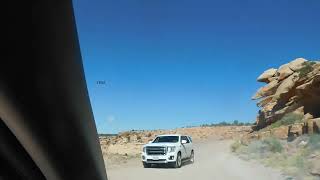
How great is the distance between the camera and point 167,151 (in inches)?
1073

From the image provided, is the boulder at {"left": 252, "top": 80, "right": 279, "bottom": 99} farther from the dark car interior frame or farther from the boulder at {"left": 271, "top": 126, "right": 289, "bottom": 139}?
the dark car interior frame

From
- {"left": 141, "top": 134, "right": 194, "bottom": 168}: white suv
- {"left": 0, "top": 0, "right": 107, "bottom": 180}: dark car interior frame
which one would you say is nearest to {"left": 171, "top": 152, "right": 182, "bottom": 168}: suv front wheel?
{"left": 141, "top": 134, "right": 194, "bottom": 168}: white suv

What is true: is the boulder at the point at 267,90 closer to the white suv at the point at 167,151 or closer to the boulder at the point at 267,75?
the boulder at the point at 267,75

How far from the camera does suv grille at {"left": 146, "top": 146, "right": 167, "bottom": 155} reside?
2728 cm

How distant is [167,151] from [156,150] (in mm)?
786

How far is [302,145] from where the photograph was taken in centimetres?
3362

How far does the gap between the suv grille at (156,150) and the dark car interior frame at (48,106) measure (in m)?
23.2

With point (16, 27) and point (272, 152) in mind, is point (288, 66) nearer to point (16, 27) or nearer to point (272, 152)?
point (272, 152)

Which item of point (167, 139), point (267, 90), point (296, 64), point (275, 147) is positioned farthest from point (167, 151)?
point (267, 90)

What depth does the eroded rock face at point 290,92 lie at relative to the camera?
1871 inches

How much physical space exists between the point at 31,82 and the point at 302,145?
104 ft

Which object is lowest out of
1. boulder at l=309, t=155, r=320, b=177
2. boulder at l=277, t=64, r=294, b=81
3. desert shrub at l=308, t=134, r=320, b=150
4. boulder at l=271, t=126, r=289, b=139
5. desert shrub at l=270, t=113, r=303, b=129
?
boulder at l=309, t=155, r=320, b=177

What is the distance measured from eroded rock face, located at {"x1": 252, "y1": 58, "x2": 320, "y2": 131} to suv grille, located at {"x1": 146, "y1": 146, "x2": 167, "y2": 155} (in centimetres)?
1440

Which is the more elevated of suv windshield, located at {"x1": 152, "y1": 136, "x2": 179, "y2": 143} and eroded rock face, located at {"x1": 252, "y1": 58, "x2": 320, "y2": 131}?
eroded rock face, located at {"x1": 252, "y1": 58, "x2": 320, "y2": 131}
